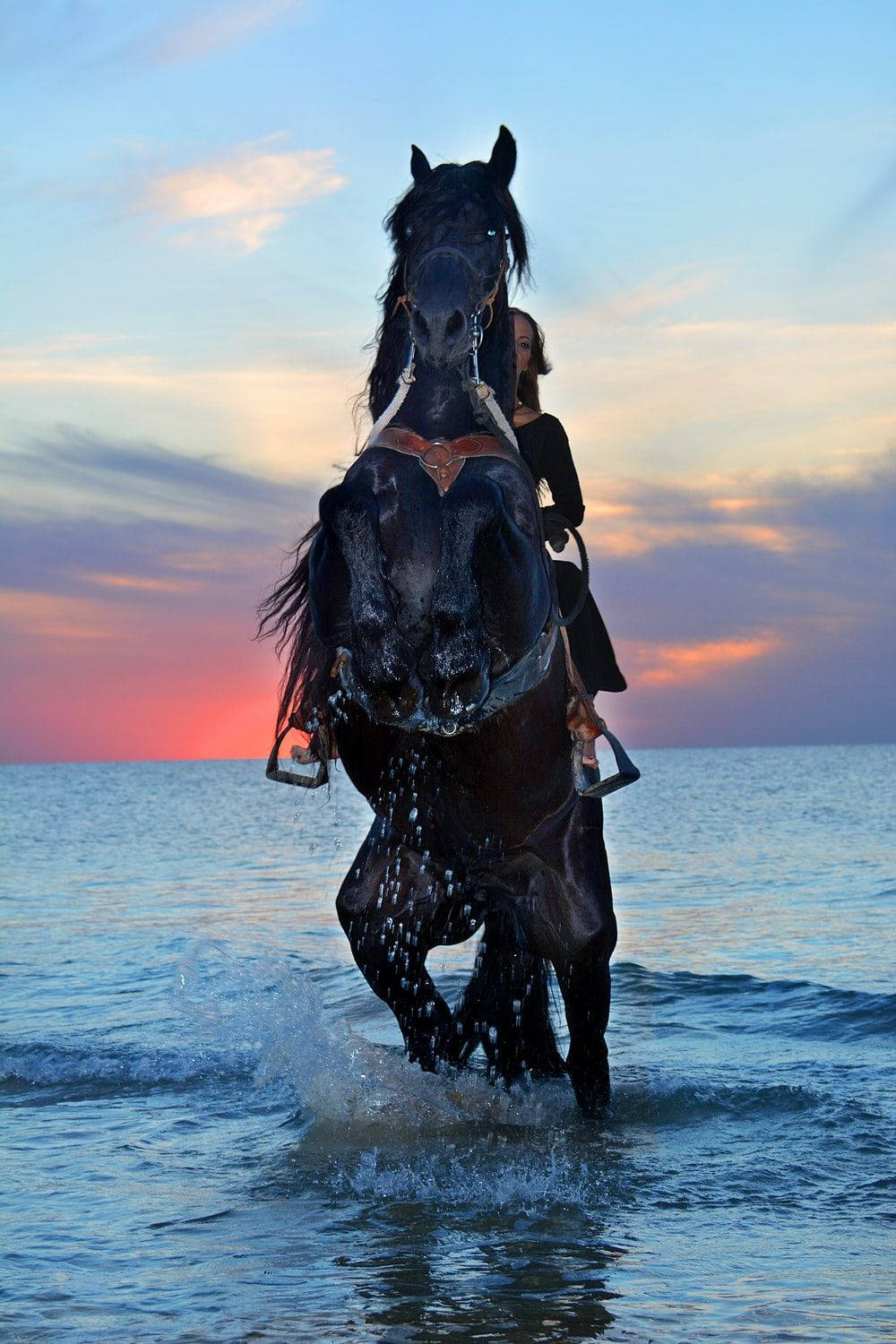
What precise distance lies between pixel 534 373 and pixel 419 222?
1000mm

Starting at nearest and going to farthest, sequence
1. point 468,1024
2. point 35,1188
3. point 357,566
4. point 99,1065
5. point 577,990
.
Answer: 1. point 357,566
2. point 35,1188
3. point 577,990
4. point 468,1024
5. point 99,1065

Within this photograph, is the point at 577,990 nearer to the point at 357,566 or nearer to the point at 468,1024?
the point at 468,1024

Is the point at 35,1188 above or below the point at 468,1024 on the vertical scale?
below

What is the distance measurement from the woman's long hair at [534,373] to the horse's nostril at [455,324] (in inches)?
38.2

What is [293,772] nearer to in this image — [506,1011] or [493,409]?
[493,409]

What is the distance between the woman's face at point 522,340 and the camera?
6.43 meters

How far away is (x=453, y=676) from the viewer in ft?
16.5

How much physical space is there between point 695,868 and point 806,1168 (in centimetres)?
2038

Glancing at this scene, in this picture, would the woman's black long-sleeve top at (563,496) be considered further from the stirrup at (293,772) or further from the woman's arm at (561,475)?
the stirrup at (293,772)

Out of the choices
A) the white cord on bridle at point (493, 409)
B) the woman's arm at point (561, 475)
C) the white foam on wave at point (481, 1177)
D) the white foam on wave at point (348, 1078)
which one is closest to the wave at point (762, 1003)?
the white foam on wave at point (348, 1078)

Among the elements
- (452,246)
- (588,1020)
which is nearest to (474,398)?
(452,246)

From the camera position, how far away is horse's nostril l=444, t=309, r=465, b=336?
554 cm

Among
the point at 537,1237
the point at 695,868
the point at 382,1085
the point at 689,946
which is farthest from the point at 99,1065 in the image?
the point at 695,868

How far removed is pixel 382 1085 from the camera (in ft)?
26.2
